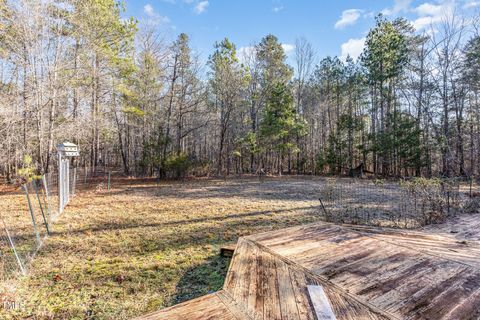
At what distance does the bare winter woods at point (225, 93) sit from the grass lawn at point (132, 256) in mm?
6076

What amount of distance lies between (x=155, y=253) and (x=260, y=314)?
8.11 feet

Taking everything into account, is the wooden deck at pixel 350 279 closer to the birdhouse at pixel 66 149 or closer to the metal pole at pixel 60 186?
the metal pole at pixel 60 186

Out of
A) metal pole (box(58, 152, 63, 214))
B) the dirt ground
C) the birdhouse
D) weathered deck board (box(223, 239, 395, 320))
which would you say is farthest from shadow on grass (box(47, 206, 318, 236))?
weathered deck board (box(223, 239, 395, 320))

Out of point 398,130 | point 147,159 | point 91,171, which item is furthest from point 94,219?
point 398,130

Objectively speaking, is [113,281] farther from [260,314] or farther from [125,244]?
[260,314]

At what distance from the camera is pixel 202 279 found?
2922 millimetres

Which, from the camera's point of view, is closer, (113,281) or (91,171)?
(113,281)

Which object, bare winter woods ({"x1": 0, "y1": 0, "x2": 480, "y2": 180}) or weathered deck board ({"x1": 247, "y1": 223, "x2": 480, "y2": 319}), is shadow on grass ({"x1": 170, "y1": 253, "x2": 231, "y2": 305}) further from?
bare winter woods ({"x1": 0, "y1": 0, "x2": 480, "y2": 180})

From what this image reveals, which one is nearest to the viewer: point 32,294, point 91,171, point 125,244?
point 32,294

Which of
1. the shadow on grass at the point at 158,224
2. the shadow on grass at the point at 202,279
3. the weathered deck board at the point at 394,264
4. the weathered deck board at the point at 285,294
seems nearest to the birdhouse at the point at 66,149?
the shadow on grass at the point at 158,224

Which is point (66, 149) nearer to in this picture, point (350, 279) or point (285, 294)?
point (285, 294)

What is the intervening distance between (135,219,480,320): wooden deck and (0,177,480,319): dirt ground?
2.44 feet

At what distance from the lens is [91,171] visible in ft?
44.7

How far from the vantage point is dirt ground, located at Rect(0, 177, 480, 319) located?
7.88 ft
